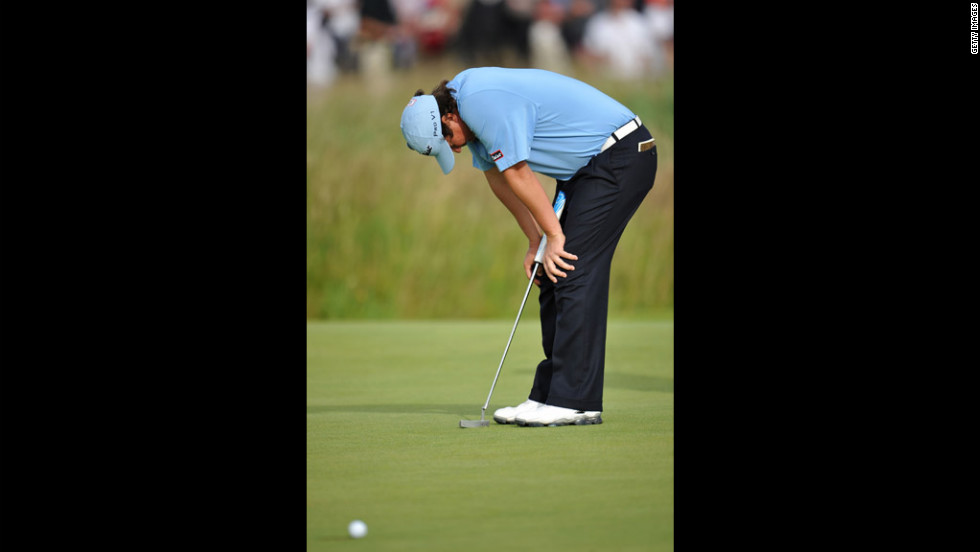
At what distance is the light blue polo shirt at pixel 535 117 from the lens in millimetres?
3188

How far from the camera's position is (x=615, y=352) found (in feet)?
17.1

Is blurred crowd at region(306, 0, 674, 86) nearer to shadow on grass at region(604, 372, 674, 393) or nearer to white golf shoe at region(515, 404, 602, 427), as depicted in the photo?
shadow on grass at region(604, 372, 674, 393)

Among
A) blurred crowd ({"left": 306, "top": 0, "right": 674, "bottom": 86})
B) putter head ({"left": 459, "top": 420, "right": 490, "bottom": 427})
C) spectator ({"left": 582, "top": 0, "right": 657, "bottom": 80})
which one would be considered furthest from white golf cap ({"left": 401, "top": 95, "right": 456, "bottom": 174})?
spectator ({"left": 582, "top": 0, "right": 657, "bottom": 80})

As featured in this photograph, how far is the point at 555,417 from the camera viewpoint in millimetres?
3293

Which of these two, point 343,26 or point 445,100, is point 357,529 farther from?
point 343,26

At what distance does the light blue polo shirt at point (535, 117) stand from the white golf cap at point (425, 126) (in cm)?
8

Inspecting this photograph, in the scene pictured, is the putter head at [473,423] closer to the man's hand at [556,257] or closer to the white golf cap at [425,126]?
the man's hand at [556,257]

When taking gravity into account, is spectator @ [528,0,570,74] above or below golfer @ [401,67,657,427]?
above

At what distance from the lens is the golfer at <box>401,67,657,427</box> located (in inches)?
126

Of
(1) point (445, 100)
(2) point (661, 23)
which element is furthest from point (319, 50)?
(1) point (445, 100)

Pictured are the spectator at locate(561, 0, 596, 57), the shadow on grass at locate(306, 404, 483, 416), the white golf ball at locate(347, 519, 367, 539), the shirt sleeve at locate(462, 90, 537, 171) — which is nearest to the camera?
the white golf ball at locate(347, 519, 367, 539)

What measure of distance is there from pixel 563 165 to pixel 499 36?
4204 millimetres

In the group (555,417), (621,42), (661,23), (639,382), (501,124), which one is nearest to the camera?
(501,124)

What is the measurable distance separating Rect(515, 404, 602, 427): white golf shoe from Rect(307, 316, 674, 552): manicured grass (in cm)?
5
